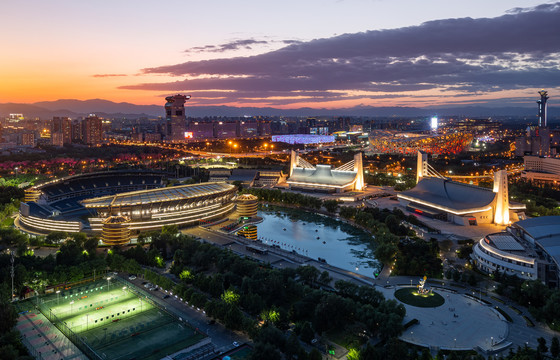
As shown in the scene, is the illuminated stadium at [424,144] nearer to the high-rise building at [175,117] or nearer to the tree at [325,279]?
the high-rise building at [175,117]

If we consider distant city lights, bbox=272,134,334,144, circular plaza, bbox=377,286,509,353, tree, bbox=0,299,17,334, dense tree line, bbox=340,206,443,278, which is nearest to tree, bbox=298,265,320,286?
circular plaza, bbox=377,286,509,353

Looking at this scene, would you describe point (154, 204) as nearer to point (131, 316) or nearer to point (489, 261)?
point (131, 316)

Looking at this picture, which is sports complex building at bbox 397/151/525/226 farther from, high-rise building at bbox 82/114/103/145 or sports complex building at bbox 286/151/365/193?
high-rise building at bbox 82/114/103/145

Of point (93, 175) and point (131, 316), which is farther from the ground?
point (93, 175)

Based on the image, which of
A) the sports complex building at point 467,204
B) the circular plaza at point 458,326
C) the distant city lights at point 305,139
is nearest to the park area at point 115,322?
the circular plaza at point 458,326

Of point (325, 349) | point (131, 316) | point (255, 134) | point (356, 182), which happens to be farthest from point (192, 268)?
point (255, 134)
